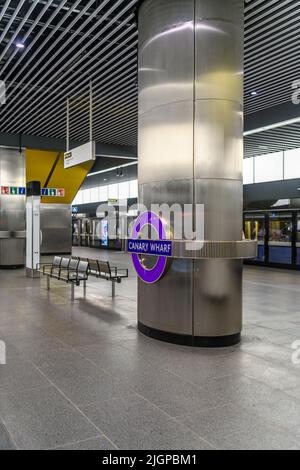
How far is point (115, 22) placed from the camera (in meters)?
7.23

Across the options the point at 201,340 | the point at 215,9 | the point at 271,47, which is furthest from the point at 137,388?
the point at 271,47

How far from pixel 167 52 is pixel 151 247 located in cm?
272

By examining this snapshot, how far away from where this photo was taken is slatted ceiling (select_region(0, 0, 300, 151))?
6789 mm

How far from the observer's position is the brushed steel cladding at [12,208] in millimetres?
16344

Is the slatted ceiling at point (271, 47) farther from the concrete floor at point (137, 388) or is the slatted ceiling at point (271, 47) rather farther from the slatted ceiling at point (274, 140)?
the concrete floor at point (137, 388)

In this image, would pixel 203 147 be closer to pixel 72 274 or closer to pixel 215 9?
pixel 215 9

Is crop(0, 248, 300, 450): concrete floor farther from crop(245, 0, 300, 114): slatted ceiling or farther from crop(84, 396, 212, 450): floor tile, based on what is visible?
crop(245, 0, 300, 114): slatted ceiling

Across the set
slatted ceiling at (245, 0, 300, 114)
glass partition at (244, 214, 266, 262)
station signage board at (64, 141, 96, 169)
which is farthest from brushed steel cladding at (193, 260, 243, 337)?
glass partition at (244, 214, 266, 262)

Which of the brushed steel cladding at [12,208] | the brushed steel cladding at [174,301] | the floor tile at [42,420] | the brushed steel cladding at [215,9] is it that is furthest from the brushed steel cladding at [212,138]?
the brushed steel cladding at [12,208]

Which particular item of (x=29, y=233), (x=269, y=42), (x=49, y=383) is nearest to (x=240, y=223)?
(x=49, y=383)

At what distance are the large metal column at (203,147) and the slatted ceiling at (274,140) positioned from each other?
343 inches

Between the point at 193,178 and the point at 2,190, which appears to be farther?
the point at 2,190

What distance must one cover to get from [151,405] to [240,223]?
9.66 ft

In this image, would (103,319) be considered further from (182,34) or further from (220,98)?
(182,34)
